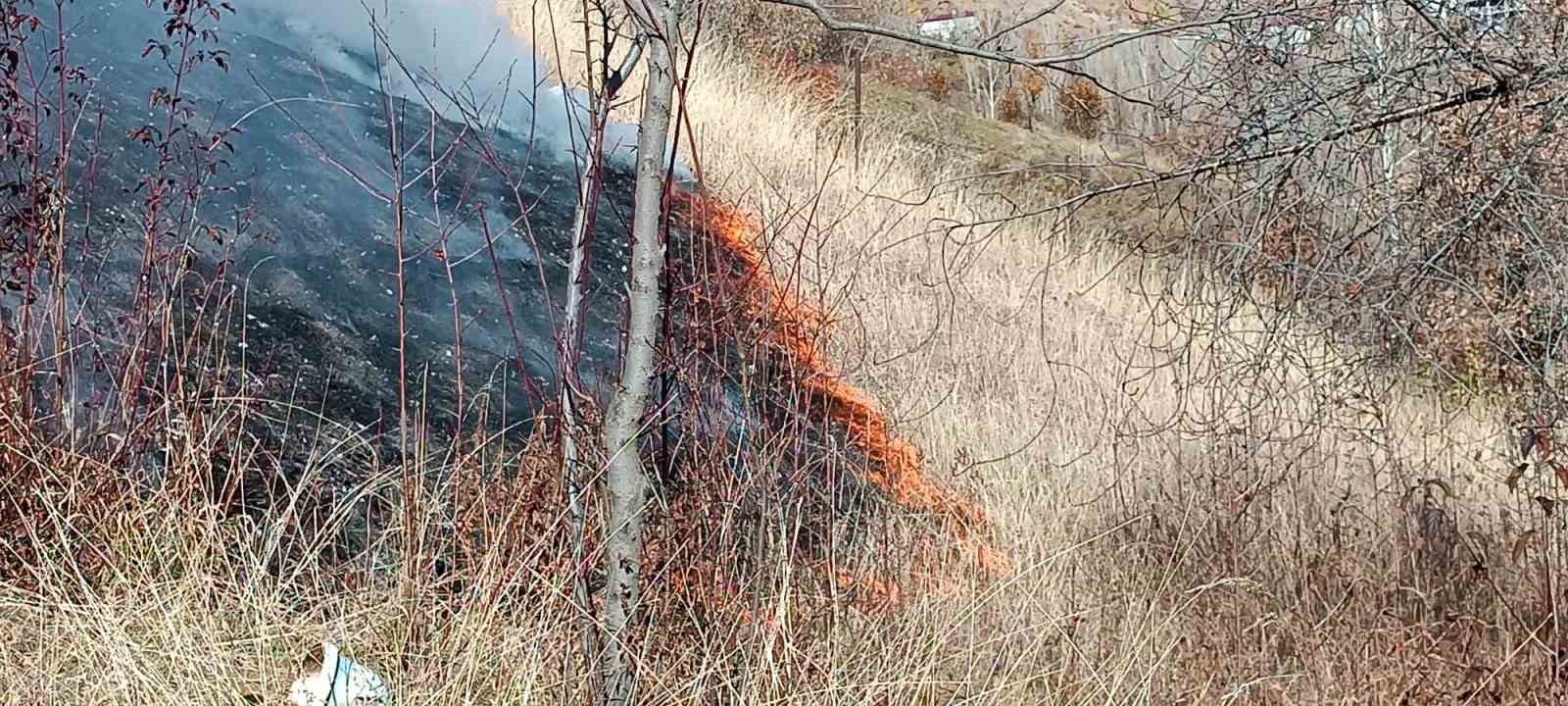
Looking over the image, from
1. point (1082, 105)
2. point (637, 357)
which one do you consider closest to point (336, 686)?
point (637, 357)

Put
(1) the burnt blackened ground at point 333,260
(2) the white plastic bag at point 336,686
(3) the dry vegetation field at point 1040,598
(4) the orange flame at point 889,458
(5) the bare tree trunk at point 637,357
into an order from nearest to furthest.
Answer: (5) the bare tree trunk at point 637,357, (2) the white plastic bag at point 336,686, (3) the dry vegetation field at point 1040,598, (1) the burnt blackened ground at point 333,260, (4) the orange flame at point 889,458

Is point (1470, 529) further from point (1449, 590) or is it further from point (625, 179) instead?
point (625, 179)

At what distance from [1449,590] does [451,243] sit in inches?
194

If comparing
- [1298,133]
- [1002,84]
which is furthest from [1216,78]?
[1002,84]

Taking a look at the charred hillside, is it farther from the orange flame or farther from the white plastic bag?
the white plastic bag

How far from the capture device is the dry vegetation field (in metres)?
2.93

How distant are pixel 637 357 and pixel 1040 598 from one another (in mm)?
2558

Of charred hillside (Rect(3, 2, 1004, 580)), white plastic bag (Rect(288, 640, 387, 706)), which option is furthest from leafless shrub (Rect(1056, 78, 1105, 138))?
white plastic bag (Rect(288, 640, 387, 706))

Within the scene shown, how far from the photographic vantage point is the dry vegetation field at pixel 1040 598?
9.61ft

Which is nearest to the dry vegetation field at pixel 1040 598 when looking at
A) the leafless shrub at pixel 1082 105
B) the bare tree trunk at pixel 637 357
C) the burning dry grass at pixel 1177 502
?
the burning dry grass at pixel 1177 502

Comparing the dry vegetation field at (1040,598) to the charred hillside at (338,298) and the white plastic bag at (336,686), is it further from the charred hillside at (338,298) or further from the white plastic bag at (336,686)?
the charred hillside at (338,298)

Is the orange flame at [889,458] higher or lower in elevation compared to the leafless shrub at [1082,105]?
lower

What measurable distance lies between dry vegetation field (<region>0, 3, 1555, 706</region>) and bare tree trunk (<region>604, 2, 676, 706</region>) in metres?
0.32

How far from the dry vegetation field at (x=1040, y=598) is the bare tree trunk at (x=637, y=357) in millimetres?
316
